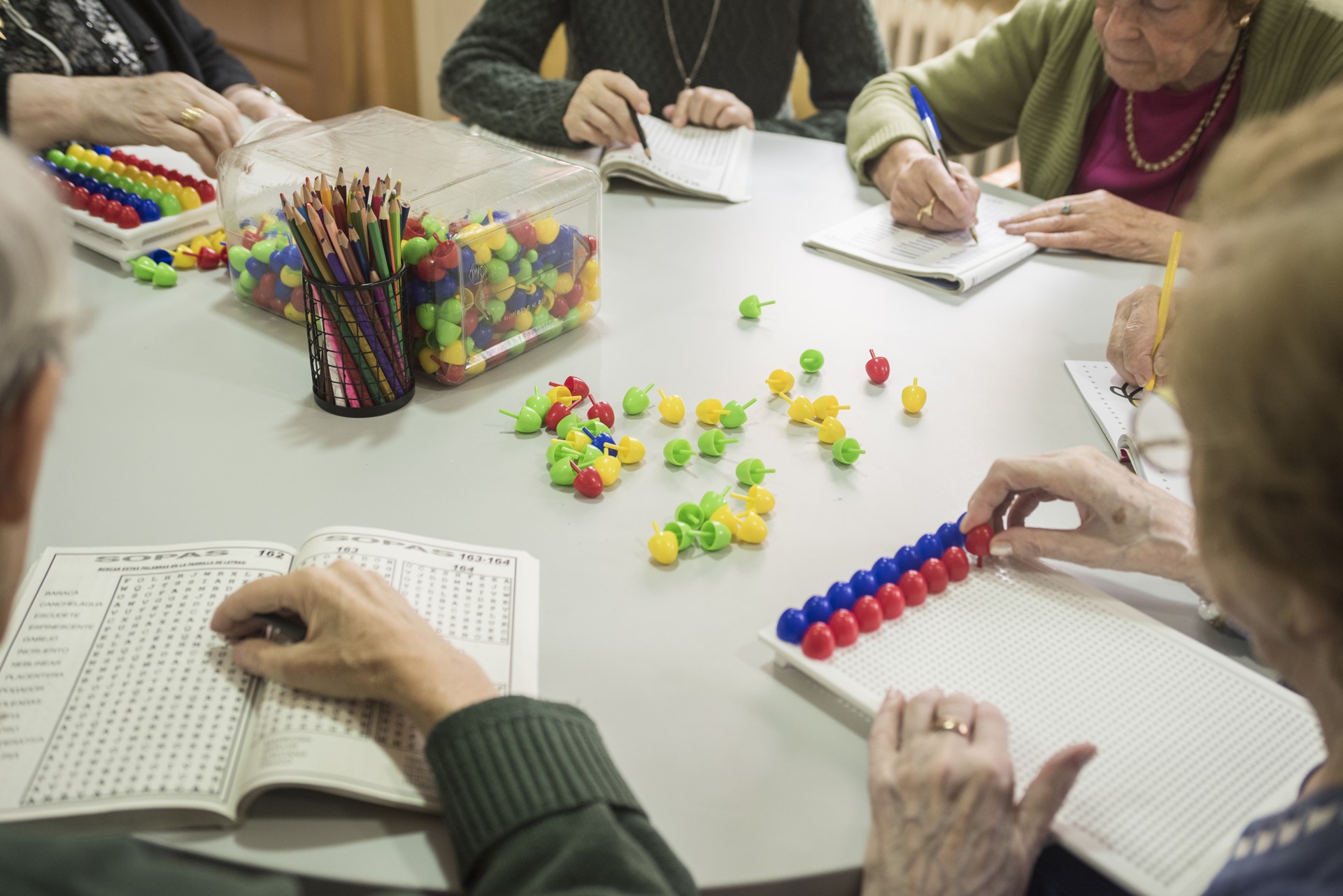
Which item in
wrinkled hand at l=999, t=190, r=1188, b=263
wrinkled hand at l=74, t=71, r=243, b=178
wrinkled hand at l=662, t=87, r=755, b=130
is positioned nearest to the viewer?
wrinkled hand at l=74, t=71, r=243, b=178

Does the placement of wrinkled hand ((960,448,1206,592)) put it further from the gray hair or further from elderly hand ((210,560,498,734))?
the gray hair

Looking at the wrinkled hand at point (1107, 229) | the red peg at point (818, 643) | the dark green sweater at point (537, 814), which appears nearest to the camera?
the dark green sweater at point (537, 814)

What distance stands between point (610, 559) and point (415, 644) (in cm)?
25

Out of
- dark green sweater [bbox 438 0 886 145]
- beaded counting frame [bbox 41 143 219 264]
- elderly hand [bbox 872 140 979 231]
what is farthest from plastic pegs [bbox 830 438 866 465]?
dark green sweater [bbox 438 0 886 145]

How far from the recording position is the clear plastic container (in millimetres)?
1208

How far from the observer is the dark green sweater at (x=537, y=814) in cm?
67

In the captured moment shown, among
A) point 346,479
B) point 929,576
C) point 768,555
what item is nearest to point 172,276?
point 346,479

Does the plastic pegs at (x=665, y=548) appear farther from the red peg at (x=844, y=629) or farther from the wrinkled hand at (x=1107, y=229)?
the wrinkled hand at (x=1107, y=229)

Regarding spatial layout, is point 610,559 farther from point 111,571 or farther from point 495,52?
point 495,52

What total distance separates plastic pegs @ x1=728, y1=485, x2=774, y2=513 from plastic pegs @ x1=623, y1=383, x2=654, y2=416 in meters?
0.20

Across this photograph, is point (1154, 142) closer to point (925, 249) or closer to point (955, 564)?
point (925, 249)

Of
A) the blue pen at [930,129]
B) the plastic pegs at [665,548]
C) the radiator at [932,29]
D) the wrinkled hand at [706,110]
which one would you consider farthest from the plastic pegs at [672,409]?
the radiator at [932,29]

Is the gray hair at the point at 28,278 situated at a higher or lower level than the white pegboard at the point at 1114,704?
higher

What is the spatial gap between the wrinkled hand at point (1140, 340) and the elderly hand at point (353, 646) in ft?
3.02
